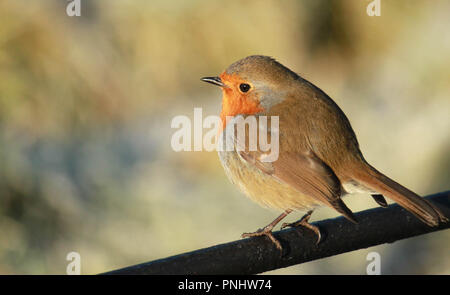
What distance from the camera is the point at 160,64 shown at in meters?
4.98

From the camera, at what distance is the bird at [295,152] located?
10.1ft

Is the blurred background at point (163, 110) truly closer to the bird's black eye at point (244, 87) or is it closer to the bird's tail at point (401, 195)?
the bird's black eye at point (244, 87)

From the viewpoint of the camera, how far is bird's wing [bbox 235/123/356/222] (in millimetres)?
3053

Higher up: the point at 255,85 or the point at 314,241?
the point at 255,85

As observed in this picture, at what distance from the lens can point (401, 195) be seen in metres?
2.80

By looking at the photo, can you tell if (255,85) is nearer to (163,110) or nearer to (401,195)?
(401,195)

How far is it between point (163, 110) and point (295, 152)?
2.05 meters

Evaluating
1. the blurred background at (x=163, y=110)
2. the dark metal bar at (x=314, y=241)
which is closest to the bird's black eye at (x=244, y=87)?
the dark metal bar at (x=314, y=241)

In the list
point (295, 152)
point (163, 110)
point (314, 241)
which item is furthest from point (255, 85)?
point (163, 110)

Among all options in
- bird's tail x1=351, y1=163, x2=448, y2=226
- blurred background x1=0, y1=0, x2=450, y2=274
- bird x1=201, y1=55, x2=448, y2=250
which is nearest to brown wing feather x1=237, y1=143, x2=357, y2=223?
bird x1=201, y1=55, x2=448, y2=250

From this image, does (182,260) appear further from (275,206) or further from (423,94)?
(423,94)

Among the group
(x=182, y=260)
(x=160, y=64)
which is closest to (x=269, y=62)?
(x=182, y=260)

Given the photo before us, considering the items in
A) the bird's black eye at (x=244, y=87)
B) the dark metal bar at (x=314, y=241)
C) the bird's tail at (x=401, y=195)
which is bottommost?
the dark metal bar at (x=314, y=241)

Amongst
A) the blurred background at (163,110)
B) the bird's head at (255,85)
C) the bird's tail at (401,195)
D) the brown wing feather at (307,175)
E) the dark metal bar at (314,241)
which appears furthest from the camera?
the blurred background at (163,110)
